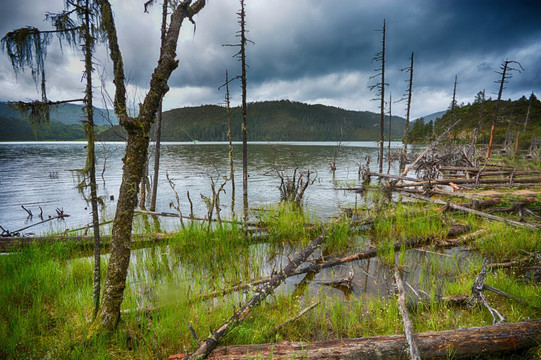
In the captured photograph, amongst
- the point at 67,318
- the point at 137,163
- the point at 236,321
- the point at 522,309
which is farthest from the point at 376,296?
the point at 67,318

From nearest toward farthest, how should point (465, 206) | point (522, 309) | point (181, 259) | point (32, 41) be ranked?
point (32, 41) → point (522, 309) → point (181, 259) → point (465, 206)

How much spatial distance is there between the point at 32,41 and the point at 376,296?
6921mm

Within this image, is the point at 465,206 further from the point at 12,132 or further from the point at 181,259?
the point at 12,132

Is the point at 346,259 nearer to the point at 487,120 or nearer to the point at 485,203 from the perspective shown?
the point at 485,203

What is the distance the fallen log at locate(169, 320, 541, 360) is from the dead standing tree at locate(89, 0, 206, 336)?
1225 mm

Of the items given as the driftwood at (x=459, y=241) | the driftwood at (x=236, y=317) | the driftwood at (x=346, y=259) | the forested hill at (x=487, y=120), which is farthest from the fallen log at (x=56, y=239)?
the forested hill at (x=487, y=120)

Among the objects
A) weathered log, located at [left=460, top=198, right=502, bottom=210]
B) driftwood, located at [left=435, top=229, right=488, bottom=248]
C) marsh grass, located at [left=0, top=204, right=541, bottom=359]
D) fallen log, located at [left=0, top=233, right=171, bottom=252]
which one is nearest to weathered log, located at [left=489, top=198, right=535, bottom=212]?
weathered log, located at [left=460, top=198, right=502, bottom=210]

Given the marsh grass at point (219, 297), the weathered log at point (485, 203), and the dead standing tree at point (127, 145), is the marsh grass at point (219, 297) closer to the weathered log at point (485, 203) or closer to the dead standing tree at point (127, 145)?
the dead standing tree at point (127, 145)

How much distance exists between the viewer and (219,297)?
14.0ft

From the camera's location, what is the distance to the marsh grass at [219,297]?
320 centimetres

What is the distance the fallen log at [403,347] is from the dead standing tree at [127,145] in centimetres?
123

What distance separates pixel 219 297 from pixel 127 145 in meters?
3.02

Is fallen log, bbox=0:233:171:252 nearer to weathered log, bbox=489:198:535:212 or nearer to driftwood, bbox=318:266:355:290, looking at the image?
driftwood, bbox=318:266:355:290

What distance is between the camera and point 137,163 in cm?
309
